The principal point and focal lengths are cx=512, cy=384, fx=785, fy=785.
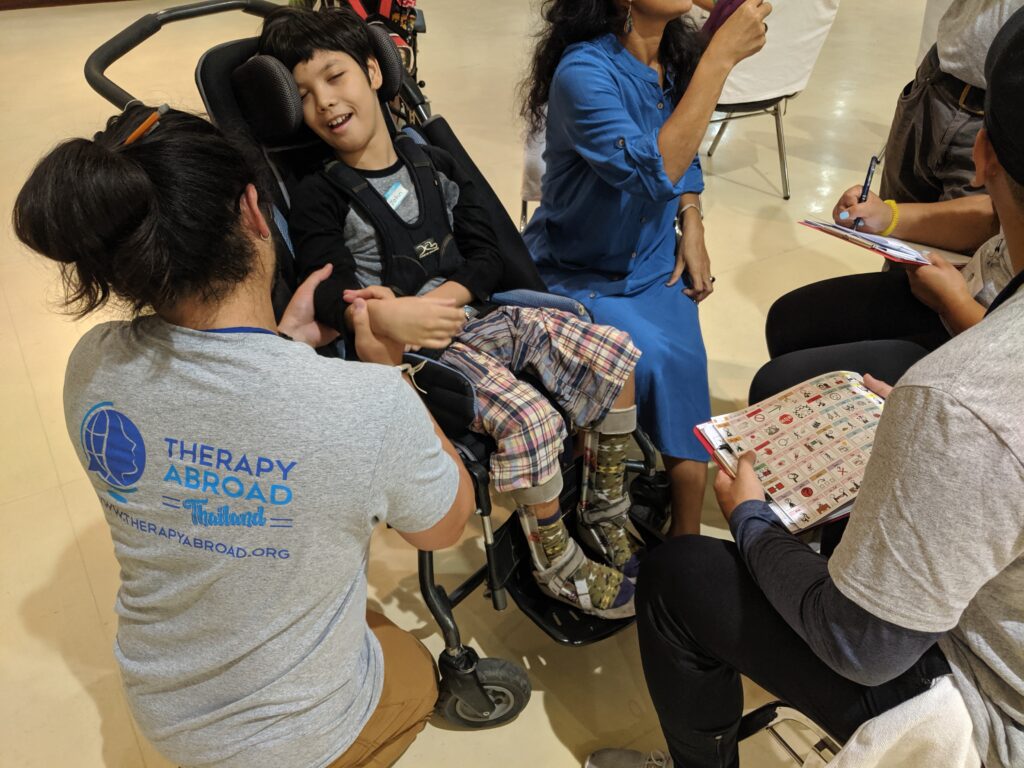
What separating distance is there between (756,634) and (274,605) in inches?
25.7

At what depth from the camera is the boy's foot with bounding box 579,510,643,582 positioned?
5.41ft

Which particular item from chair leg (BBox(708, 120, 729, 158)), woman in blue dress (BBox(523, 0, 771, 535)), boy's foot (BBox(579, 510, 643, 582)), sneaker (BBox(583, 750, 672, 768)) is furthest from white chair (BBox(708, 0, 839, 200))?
sneaker (BBox(583, 750, 672, 768))

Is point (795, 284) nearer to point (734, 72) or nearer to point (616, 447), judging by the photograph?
point (734, 72)

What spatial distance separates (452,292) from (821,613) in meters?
0.91

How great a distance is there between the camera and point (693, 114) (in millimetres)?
1560

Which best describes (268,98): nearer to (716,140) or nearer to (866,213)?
(866,213)

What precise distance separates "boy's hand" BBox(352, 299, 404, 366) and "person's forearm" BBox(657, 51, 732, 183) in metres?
0.68

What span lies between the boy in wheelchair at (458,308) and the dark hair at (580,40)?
1.15ft

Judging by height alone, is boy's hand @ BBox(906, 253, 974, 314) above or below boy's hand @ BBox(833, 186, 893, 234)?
below

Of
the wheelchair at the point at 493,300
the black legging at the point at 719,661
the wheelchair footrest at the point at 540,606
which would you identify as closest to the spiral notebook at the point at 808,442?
the black legging at the point at 719,661

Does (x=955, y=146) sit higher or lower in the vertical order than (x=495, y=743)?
higher

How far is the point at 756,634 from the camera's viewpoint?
1096mm

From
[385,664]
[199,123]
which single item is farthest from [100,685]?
[199,123]

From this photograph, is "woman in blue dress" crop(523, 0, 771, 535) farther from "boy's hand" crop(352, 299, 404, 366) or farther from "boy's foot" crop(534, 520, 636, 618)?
"boy's hand" crop(352, 299, 404, 366)
